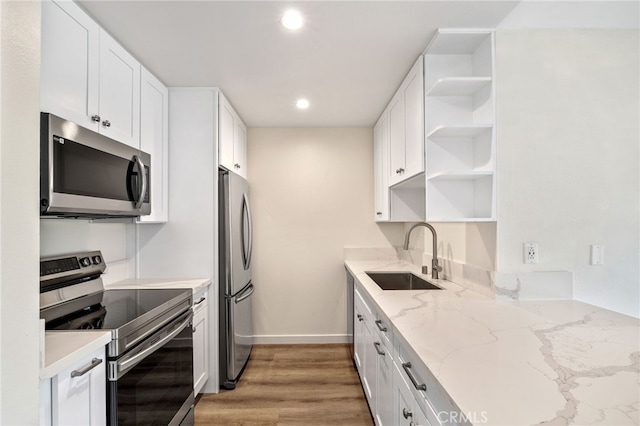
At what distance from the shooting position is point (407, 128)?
231cm

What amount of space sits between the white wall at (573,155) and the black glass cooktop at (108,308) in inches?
74.3

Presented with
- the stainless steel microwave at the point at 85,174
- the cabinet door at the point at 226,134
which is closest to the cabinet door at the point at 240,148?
the cabinet door at the point at 226,134

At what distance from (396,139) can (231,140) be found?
1.46 m

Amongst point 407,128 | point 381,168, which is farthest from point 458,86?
point 381,168

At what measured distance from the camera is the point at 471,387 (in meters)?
0.83

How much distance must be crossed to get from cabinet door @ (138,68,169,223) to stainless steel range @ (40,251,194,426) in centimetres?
48

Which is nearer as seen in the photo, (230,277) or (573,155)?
(573,155)

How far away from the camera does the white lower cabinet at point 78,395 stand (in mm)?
1065

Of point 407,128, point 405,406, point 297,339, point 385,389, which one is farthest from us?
point 297,339

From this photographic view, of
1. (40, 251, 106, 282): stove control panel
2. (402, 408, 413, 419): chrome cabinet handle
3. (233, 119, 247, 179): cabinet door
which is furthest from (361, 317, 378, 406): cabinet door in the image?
(233, 119, 247, 179): cabinet door

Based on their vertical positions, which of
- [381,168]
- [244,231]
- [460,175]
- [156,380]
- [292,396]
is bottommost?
[292,396]

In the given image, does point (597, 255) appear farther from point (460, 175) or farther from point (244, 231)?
point (244, 231)

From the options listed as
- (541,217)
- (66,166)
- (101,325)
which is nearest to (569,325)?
(541,217)

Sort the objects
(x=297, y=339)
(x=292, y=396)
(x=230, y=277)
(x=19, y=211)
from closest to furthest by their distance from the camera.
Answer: (x=19, y=211) < (x=292, y=396) < (x=230, y=277) < (x=297, y=339)
